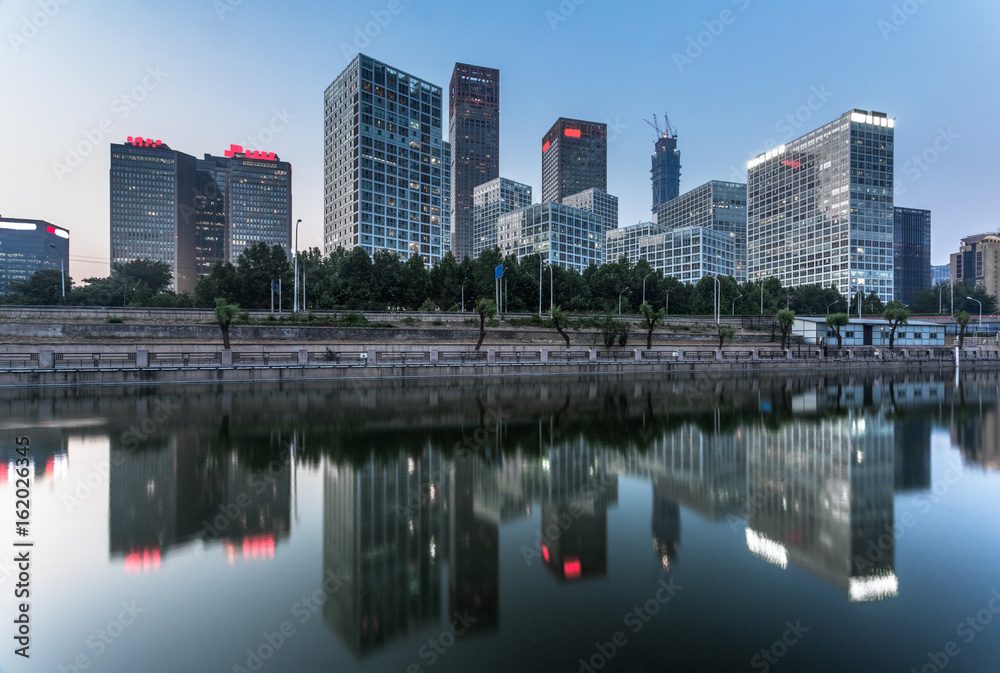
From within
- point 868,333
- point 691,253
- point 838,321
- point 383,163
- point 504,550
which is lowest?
point 504,550

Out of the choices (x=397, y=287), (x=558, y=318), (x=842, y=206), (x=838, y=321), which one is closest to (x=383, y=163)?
(x=397, y=287)

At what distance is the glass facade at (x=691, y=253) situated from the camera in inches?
6344

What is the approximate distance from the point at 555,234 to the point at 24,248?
198 meters

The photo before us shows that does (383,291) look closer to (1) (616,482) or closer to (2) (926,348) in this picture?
(1) (616,482)

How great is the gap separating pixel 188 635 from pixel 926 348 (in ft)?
281

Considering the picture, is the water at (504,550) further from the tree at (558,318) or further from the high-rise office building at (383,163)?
the high-rise office building at (383,163)

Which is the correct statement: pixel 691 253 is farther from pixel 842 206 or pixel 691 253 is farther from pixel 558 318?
pixel 558 318

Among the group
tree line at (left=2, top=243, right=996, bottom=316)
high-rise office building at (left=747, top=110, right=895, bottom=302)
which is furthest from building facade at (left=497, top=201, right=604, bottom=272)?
high-rise office building at (left=747, top=110, right=895, bottom=302)

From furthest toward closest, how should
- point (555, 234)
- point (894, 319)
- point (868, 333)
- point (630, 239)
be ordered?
point (630, 239), point (555, 234), point (868, 333), point (894, 319)

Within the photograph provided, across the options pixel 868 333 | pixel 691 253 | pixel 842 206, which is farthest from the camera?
pixel 691 253

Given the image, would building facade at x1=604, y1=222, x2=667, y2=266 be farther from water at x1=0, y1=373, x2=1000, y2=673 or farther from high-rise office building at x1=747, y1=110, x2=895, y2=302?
water at x1=0, y1=373, x2=1000, y2=673

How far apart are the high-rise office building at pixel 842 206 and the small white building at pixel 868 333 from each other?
91.4 meters

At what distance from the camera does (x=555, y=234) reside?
154625 millimetres

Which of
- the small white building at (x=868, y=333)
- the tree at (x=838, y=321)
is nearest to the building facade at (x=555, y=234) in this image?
the small white building at (x=868, y=333)
